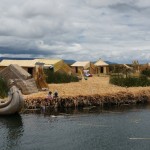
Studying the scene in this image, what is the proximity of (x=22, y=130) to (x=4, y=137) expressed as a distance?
6.77 ft

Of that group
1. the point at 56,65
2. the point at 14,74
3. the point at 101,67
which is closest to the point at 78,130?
the point at 14,74

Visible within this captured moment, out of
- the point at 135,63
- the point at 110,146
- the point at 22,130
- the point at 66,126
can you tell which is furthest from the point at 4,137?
the point at 135,63

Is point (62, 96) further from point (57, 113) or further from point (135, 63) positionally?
point (135, 63)

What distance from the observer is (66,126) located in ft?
82.6

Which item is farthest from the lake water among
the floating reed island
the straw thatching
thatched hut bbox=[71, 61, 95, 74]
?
thatched hut bbox=[71, 61, 95, 74]

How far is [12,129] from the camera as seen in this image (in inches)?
969

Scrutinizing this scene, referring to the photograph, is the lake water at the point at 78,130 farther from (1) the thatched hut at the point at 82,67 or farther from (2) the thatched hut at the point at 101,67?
(2) the thatched hut at the point at 101,67

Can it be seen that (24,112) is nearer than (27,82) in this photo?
Yes

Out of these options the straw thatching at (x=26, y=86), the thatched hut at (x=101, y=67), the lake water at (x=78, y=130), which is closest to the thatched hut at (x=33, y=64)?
the thatched hut at (x=101, y=67)

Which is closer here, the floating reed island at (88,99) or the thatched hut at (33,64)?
the floating reed island at (88,99)

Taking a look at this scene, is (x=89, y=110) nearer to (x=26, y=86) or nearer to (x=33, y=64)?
(x=26, y=86)

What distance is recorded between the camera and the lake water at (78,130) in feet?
67.9

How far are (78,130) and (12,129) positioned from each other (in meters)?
4.22

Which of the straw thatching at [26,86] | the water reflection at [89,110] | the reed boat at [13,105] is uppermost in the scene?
the straw thatching at [26,86]
